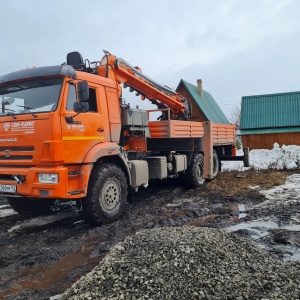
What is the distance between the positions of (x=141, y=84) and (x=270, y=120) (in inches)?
632

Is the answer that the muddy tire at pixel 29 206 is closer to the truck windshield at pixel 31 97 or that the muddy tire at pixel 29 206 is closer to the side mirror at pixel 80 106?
the truck windshield at pixel 31 97

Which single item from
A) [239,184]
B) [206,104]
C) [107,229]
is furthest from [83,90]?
[206,104]

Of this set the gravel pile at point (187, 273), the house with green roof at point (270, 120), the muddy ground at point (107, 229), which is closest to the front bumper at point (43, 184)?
the muddy ground at point (107, 229)

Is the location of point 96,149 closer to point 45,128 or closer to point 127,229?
point 45,128

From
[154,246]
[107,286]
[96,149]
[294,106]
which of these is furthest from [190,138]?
[294,106]

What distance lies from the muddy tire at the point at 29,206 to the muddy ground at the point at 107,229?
0.24 meters

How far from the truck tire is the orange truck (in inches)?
0.7

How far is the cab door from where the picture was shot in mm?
5602

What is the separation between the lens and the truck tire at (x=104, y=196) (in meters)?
5.95

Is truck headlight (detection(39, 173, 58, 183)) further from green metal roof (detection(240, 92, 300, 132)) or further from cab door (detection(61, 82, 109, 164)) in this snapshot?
green metal roof (detection(240, 92, 300, 132))

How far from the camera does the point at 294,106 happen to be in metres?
22.3

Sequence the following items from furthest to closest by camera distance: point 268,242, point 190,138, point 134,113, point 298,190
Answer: point 190,138, point 298,190, point 134,113, point 268,242

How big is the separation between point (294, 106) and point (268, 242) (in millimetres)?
19748

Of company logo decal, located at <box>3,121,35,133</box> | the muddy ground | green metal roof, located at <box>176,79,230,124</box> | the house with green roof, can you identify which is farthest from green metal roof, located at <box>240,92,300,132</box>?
company logo decal, located at <box>3,121,35,133</box>
